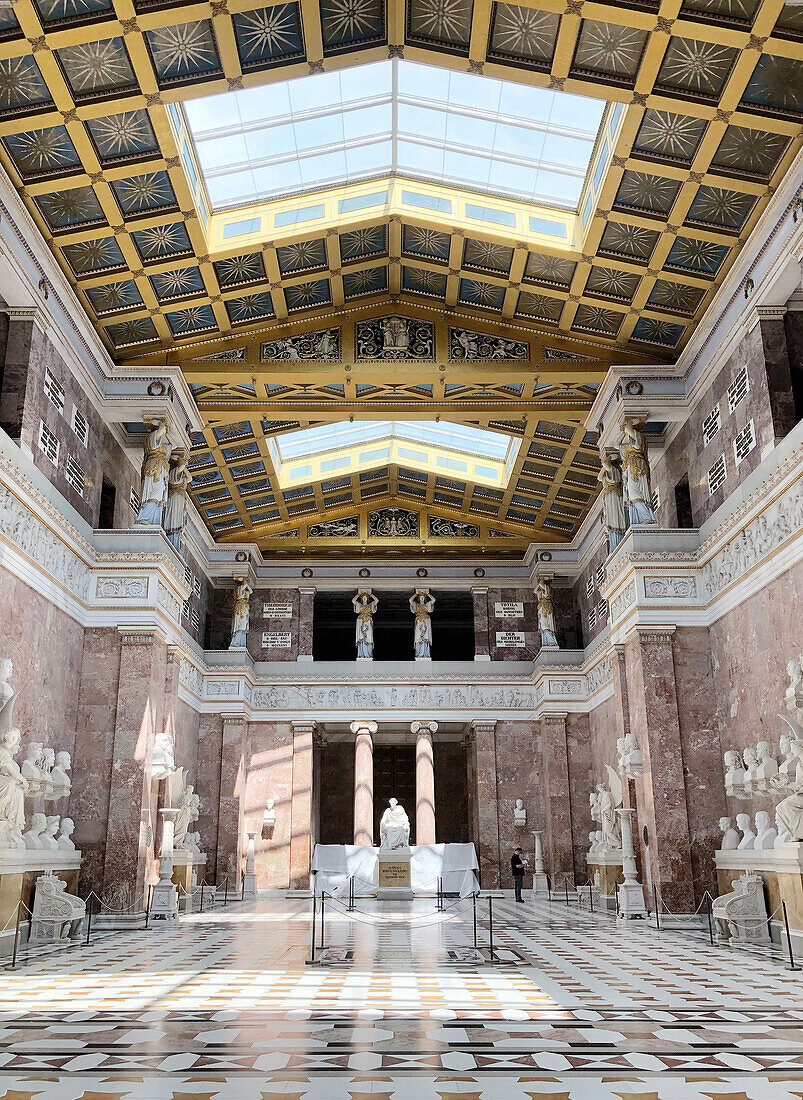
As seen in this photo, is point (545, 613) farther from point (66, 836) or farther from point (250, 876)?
point (66, 836)

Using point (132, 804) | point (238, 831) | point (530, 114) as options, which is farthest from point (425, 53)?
point (238, 831)

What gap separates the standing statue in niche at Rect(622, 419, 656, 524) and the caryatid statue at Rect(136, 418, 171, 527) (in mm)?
10266

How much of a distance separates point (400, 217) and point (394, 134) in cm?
184

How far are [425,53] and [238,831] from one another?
22.4 m

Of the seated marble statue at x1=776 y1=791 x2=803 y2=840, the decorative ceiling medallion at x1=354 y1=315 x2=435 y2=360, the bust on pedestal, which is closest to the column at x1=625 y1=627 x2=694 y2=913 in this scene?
the seated marble statue at x1=776 y1=791 x2=803 y2=840

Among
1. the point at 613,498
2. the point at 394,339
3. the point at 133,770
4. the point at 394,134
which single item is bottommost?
the point at 133,770

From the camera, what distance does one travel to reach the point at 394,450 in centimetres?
3055

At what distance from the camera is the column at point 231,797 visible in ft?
95.1

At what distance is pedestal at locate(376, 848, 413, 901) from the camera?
2488 centimetres

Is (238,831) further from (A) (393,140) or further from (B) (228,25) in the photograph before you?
(B) (228,25)

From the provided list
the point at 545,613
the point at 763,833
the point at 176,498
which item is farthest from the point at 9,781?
the point at 545,613

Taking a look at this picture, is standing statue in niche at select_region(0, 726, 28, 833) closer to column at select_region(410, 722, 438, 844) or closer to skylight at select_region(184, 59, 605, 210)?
skylight at select_region(184, 59, 605, 210)

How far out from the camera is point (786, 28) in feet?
43.0

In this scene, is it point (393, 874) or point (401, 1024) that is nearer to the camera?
point (401, 1024)
